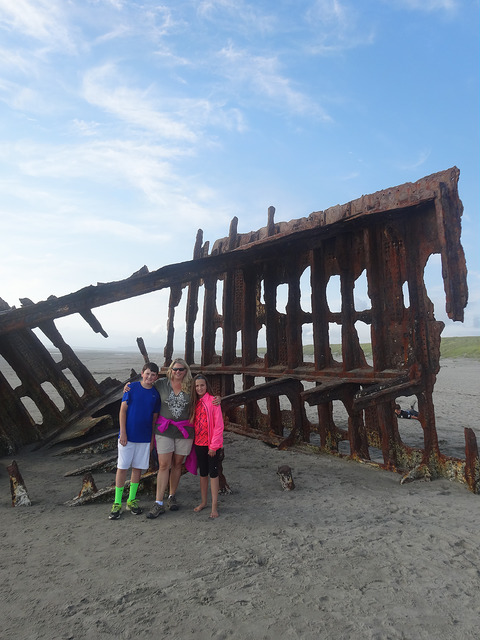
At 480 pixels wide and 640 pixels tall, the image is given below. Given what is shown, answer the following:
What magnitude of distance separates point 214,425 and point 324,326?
2991mm

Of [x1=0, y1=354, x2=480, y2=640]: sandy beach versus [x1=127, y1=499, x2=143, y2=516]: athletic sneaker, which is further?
[x1=127, y1=499, x2=143, y2=516]: athletic sneaker

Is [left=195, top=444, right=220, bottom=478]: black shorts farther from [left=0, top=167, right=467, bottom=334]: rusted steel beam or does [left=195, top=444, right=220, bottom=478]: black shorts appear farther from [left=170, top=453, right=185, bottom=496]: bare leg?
[left=0, top=167, right=467, bottom=334]: rusted steel beam

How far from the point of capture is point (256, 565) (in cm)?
297

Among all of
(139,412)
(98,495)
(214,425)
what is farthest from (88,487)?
(214,425)

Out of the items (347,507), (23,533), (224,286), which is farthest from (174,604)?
(224,286)

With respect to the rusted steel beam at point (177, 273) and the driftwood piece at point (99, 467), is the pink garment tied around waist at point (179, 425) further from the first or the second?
the rusted steel beam at point (177, 273)

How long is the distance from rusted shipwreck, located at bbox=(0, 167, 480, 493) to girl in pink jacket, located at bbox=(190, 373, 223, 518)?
122 cm

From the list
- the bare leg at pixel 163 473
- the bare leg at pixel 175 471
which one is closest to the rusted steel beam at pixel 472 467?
the bare leg at pixel 175 471

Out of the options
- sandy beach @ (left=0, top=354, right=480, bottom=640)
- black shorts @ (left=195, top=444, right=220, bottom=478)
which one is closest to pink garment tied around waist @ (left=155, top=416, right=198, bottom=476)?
black shorts @ (left=195, top=444, right=220, bottom=478)

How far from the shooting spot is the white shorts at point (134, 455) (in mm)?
4164

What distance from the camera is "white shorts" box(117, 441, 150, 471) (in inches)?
164

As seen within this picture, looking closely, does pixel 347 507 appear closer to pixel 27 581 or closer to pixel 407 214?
pixel 27 581

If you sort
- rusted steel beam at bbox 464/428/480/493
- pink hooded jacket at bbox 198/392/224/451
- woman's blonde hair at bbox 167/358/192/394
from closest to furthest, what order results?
pink hooded jacket at bbox 198/392/224/451, woman's blonde hair at bbox 167/358/192/394, rusted steel beam at bbox 464/428/480/493

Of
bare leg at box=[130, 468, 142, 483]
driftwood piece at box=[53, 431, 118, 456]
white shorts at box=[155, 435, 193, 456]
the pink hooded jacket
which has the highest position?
the pink hooded jacket
